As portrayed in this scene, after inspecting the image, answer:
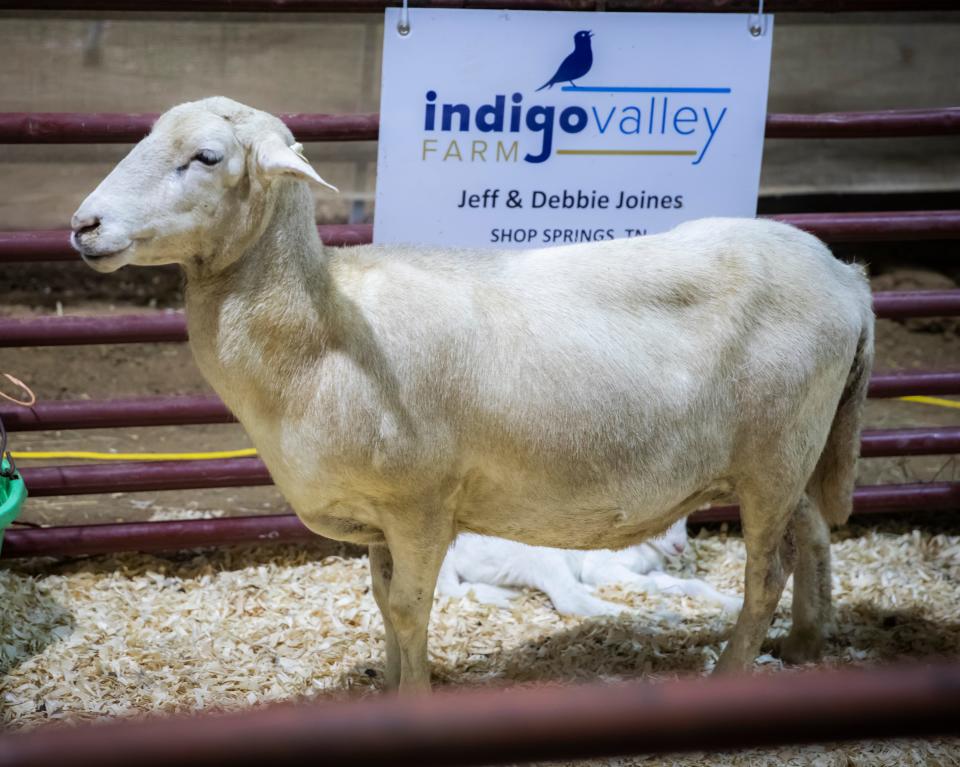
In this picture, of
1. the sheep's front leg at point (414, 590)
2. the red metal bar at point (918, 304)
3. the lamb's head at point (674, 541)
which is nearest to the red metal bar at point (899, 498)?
the lamb's head at point (674, 541)

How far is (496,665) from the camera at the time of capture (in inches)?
150

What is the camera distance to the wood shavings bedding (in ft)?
11.7

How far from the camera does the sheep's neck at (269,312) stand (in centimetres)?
279

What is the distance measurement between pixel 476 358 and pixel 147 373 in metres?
4.37

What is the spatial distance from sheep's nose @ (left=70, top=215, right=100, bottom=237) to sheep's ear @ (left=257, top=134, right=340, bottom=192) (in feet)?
1.33

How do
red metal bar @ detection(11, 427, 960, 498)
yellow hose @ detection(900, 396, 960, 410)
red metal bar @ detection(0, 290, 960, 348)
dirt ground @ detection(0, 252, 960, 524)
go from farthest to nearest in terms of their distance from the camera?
1. yellow hose @ detection(900, 396, 960, 410)
2. dirt ground @ detection(0, 252, 960, 524)
3. red metal bar @ detection(11, 427, 960, 498)
4. red metal bar @ detection(0, 290, 960, 348)

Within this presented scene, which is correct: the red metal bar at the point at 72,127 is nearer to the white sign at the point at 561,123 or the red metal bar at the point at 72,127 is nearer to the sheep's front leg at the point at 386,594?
the white sign at the point at 561,123

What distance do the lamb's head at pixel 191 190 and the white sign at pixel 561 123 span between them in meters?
1.13

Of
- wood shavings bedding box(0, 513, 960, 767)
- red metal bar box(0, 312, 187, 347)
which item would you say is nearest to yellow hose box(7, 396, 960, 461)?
wood shavings bedding box(0, 513, 960, 767)

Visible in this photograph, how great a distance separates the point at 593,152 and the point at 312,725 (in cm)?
325

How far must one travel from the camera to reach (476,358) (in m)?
2.95

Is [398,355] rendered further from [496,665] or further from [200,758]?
[200,758]

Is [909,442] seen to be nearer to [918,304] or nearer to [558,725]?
[918,304]

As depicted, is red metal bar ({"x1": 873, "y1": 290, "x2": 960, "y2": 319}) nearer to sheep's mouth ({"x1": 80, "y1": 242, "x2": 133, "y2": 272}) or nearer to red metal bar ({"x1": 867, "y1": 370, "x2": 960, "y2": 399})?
red metal bar ({"x1": 867, "y1": 370, "x2": 960, "y2": 399})
